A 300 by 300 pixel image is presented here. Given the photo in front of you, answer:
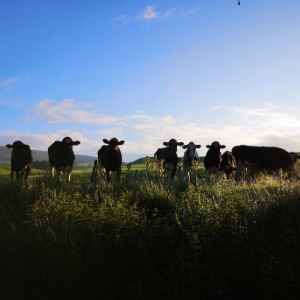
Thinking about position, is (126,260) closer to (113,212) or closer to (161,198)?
(113,212)

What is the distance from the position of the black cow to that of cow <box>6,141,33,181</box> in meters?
13.6

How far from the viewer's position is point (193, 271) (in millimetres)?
4816

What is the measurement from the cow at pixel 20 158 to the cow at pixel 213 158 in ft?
32.2

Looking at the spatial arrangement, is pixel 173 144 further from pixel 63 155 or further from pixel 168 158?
pixel 63 155

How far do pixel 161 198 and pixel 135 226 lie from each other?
86.3 inches

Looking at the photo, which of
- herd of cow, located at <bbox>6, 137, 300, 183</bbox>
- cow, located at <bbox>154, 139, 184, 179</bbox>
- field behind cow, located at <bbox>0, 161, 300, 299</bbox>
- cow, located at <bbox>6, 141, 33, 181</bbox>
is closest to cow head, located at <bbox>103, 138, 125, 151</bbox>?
herd of cow, located at <bbox>6, 137, 300, 183</bbox>

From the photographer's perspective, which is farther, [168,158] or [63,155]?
[168,158]

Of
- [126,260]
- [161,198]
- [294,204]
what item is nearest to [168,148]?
[161,198]

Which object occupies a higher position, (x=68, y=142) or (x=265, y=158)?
(x=68, y=142)

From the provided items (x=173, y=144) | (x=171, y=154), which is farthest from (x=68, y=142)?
(x=173, y=144)

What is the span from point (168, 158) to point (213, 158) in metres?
2.78

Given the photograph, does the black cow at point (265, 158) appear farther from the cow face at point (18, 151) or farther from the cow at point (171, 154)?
the cow face at point (18, 151)

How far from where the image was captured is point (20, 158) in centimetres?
1781

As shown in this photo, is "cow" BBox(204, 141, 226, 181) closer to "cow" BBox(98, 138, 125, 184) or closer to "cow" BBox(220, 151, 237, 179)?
"cow" BBox(220, 151, 237, 179)
